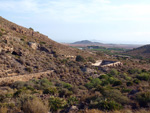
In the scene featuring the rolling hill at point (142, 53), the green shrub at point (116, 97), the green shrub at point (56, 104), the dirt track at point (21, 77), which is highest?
the green shrub at point (116, 97)

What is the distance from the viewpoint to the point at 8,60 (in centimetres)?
1700

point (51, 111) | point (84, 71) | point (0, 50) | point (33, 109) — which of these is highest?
point (0, 50)

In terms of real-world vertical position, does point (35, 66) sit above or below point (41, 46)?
below

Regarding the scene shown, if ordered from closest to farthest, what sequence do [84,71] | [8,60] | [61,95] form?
[61,95] → [8,60] → [84,71]

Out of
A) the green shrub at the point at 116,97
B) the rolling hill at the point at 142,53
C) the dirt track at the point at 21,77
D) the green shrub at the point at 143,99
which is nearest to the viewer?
the green shrub at the point at 143,99

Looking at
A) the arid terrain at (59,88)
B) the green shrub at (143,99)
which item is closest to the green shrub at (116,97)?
the arid terrain at (59,88)

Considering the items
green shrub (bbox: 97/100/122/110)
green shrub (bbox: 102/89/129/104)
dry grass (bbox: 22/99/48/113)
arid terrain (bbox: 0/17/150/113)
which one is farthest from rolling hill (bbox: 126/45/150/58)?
dry grass (bbox: 22/99/48/113)

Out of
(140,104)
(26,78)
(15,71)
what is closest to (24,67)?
(15,71)

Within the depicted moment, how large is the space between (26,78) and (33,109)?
10405 millimetres

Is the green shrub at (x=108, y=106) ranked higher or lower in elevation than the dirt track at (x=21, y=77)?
higher

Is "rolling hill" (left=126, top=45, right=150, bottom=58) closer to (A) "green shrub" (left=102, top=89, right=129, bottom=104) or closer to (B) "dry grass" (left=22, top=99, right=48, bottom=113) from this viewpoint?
(A) "green shrub" (left=102, top=89, right=129, bottom=104)

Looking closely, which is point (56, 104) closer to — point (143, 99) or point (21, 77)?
point (143, 99)

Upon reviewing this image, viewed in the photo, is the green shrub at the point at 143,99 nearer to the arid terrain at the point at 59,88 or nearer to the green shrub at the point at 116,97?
the arid terrain at the point at 59,88

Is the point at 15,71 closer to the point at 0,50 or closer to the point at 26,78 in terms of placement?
the point at 26,78
